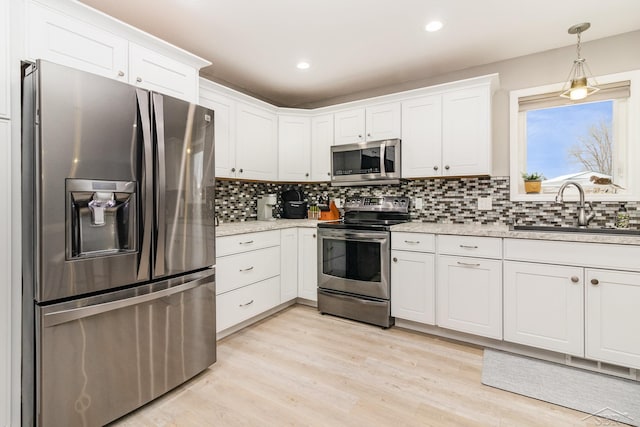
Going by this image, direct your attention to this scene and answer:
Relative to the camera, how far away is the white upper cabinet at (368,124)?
10.4ft

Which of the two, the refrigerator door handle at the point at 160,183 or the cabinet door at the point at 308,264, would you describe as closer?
the refrigerator door handle at the point at 160,183

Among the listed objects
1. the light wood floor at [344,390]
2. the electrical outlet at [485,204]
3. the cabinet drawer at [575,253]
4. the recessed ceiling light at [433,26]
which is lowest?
the light wood floor at [344,390]

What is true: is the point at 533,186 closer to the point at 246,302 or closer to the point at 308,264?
the point at 308,264

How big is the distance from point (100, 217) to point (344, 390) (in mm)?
1684

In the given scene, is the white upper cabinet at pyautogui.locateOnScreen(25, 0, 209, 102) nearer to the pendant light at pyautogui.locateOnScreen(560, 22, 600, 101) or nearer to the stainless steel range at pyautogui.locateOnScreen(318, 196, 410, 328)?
the stainless steel range at pyautogui.locateOnScreen(318, 196, 410, 328)

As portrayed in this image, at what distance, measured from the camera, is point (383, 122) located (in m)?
3.23

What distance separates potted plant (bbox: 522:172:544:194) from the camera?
2.85m

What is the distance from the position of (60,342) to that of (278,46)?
2.50 meters

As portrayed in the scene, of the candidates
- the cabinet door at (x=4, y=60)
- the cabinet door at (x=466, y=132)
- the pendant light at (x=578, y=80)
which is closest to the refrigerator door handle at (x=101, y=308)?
the cabinet door at (x=4, y=60)

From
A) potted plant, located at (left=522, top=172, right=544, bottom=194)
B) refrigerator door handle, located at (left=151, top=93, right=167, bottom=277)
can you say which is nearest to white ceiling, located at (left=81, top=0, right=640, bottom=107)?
refrigerator door handle, located at (left=151, top=93, right=167, bottom=277)

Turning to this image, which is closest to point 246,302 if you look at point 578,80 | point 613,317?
point 613,317

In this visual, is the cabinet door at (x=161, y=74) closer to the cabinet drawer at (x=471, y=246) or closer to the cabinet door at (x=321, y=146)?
the cabinet door at (x=321, y=146)

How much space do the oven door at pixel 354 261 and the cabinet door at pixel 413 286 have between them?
8 cm

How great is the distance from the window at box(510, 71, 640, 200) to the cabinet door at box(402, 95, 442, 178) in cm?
68
